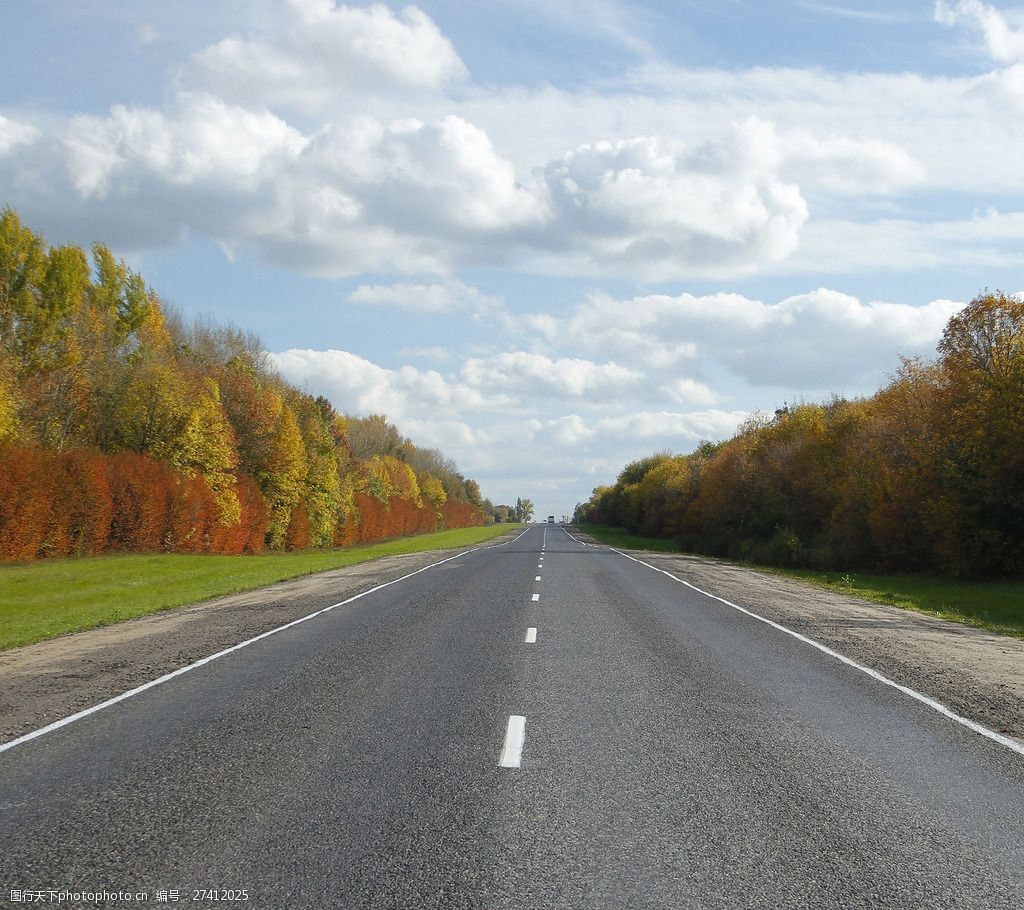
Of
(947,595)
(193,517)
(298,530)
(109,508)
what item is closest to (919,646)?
(947,595)

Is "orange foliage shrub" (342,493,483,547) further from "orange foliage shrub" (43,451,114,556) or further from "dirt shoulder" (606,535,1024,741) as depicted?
"dirt shoulder" (606,535,1024,741)

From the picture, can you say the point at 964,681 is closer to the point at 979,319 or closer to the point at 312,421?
the point at 979,319

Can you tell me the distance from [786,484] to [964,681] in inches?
2027

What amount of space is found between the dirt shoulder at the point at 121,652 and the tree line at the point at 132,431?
1609 centimetres

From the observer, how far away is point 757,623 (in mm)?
17562

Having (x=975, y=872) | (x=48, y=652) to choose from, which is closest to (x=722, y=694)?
(x=975, y=872)

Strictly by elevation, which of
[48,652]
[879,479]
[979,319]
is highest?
[979,319]

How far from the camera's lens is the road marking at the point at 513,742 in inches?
279

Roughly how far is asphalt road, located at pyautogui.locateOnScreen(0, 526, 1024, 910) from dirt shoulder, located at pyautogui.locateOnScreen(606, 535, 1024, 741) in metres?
0.70

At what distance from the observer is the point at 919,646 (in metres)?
15.2

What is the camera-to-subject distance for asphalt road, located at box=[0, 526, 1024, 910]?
476 centimetres

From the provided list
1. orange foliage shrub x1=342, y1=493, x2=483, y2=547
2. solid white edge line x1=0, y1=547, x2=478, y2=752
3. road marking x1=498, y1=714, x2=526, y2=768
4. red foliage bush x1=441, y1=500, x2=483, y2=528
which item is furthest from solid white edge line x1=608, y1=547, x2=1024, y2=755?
red foliage bush x1=441, y1=500, x2=483, y2=528

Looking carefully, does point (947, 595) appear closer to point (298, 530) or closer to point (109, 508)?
point (109, 508)

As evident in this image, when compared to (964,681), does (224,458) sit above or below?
above
